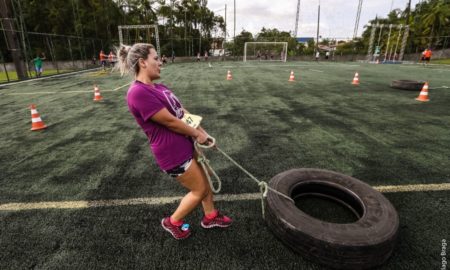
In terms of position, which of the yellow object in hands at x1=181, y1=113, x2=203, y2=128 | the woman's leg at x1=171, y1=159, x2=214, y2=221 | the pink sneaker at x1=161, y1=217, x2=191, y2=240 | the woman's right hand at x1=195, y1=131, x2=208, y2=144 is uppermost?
the yellow object in hands at x1=181, y1=113, x2=203, y2=128

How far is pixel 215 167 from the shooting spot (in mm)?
3994

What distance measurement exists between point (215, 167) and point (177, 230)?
5.25ft

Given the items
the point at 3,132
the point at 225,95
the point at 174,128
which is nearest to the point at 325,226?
the point at 174,128

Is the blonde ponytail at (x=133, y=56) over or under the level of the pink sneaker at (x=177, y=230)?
over

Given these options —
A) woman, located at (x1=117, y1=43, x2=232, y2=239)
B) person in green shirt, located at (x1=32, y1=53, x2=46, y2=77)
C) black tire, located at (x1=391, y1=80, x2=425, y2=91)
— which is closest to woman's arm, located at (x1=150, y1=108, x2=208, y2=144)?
woman, located at (x1=117, y1=43, x2=232, y2=239)

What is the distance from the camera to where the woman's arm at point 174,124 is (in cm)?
193

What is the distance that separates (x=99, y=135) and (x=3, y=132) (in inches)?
103

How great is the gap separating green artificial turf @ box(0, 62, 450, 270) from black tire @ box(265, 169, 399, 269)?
0.59ft

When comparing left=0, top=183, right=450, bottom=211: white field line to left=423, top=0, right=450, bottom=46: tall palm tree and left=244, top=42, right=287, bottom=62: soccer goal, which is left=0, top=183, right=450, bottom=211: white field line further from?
left=423, top=0, right=450, bottom=46: tall palm tree

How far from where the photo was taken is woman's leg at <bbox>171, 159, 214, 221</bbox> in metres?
2.26

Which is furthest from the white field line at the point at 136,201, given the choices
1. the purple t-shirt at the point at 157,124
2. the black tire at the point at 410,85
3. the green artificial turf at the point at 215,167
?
the black tire at the point at 410,85

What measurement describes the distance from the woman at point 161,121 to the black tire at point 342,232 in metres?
0.79

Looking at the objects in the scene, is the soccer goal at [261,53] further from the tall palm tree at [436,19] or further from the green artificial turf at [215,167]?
the green artificial turf at [215,167]

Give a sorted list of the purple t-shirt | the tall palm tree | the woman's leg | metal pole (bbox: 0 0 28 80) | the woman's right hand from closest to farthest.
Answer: the purple t-shirt
the woman's right hand
the woman's leg
metal pole (bbox: 0 0 28 80)
the tall palm tree
